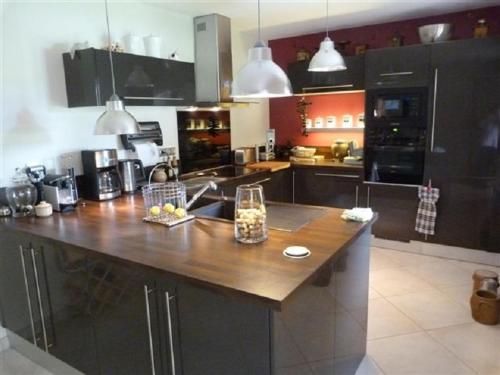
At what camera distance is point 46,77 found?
8.45ft

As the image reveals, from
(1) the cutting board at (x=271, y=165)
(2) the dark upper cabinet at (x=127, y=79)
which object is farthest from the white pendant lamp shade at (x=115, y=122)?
(1) the cutting board at (x=271, y=165)

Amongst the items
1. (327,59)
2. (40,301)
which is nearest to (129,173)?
(40,301)

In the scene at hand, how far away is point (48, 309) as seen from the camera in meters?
2.09

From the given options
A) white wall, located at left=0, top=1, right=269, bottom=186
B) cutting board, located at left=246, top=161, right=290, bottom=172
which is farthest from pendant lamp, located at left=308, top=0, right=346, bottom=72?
cutting board, located at left=246, top=161, right=290, bottom=172

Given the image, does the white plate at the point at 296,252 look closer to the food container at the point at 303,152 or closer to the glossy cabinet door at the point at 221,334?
the glossy cabinet door at the point at 221,334

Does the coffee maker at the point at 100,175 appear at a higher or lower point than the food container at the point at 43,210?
higher

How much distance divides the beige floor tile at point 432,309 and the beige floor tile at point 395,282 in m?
0.09

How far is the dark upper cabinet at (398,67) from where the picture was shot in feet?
11.6

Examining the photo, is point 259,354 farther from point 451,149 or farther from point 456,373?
point 451,149

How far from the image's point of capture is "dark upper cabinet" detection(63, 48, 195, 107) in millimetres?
2504

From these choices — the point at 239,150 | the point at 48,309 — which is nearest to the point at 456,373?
the point at 48,309

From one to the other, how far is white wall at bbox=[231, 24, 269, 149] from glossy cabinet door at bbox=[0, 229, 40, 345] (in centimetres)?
262

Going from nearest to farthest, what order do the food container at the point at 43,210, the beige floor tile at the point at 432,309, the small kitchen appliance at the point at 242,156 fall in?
the food container at the point at 43,210, the beige floor tile at the point at 432,309, the small kitchen appliance at the point at 242,156

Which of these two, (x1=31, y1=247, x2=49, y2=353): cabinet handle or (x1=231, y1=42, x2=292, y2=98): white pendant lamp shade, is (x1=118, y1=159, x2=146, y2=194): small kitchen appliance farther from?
(x1=231, y1=42, x2=292, y2=98): white pendant lamp shade
